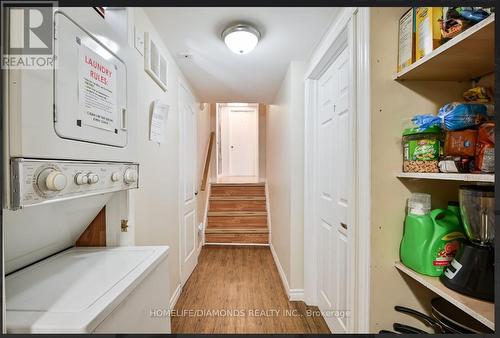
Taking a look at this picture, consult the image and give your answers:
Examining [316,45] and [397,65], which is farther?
[316,45]

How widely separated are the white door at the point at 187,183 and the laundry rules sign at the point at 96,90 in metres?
1.44

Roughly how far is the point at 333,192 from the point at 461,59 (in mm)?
1028

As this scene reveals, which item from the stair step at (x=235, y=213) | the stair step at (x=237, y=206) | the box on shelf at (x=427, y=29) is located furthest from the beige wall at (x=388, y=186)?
the stair step at (x=237, y=206)

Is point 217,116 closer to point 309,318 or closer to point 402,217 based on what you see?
point 309,318

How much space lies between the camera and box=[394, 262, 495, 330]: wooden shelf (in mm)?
676

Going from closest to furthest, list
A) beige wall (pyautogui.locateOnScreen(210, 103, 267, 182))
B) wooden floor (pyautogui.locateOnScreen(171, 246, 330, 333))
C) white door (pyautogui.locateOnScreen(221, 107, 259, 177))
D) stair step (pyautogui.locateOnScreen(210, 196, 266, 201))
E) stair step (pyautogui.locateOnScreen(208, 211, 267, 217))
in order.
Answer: wooden floor (pyautogui.locateOnScreen(171, 246, 330, 333)) → stair step (pyautogui.locateOnScreen(208, 211, 267, 217)) → stair step (pyautogui.locateOnScreen(210, 196, 266, 201)) → beige wall (pyautogui.locateOnScreen(210, 103, 267, 182)) → white door (pyautogui.locateOnScreen(221, 107, 259, 177))

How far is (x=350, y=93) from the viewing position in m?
1.18

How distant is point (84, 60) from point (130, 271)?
2.39 feet

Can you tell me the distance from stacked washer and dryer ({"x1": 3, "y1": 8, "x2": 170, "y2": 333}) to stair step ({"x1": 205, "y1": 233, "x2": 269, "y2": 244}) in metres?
2.83

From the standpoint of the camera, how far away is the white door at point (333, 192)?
1.51 meters

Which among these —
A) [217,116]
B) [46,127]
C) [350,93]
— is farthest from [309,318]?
[217,116]

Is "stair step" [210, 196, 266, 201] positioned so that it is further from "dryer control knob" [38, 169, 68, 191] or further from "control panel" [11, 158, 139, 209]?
"dryer control knob" [38, 169, 68, 191]

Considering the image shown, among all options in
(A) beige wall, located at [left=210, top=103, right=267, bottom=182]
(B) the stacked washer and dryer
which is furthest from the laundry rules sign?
(A) beige wall, located at [left=210, top=103, right=267, bottom=182]

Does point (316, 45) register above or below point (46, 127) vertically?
above
